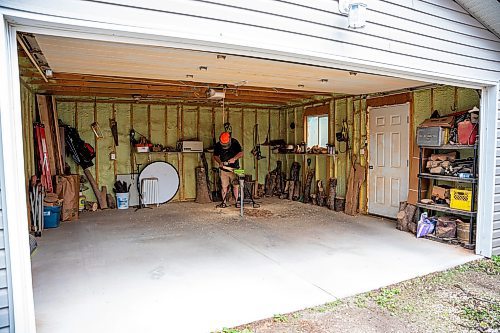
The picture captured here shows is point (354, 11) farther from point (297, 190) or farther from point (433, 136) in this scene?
point (297, 190)

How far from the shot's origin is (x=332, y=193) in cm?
747

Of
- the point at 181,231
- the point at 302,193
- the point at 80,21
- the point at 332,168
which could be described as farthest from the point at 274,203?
the point at 80,21

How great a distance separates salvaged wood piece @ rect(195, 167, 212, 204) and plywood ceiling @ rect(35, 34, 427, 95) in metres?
3.22

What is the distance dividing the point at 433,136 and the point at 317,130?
3.57 meters

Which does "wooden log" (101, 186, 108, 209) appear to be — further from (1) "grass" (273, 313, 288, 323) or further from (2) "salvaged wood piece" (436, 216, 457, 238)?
(2) "salvaged wood piece" (436, 216, 457, 238)

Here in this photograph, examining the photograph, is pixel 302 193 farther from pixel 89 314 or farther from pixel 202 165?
pixel 89 314

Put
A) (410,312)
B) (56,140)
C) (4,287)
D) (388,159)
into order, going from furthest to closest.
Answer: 1. (56,140)
2. (388,159)
3. (410,312)
4. (4,287)

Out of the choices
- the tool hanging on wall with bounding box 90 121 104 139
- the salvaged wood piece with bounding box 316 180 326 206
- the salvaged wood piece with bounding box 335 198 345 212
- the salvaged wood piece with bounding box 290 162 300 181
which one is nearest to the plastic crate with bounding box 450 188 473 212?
the salvaged wood piece with bounding box 335 198 345 212

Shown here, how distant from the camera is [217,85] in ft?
20.0

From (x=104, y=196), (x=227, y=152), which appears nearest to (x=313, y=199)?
(x=227, y=152)

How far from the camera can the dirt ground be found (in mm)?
2715

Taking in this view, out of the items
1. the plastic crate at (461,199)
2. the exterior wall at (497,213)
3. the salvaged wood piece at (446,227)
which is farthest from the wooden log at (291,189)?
the exterior wall at (497,213)

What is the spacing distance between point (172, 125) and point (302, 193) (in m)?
3.61

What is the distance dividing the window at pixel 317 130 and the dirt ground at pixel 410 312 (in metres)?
4.96
